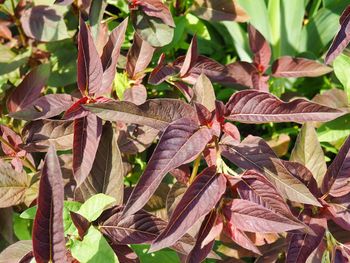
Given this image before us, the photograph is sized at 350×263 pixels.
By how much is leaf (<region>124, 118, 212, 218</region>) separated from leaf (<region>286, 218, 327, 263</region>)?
0.30 m

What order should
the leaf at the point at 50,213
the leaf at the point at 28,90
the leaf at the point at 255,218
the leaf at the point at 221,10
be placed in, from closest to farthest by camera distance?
1. the leaf at the point at 50,213
2. the leaf at the point at 255,218
3. the leaf at the point at 28,90
4. the leaf at the point at 221,10

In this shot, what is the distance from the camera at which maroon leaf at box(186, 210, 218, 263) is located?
2.84ft

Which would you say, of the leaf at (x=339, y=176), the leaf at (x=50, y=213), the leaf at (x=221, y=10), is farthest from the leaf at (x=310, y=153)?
the leaf at (x=50, y=213)

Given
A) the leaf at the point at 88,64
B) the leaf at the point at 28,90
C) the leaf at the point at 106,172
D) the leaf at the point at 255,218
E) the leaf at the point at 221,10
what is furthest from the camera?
the leaf at the point at 221,10

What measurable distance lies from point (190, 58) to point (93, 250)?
1.64 ft

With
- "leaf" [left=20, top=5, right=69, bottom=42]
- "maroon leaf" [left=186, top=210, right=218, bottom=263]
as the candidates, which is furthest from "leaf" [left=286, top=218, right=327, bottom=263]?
"leaf" [left=20, top=5, right=69, bottom=42]

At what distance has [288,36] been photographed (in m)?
1.55

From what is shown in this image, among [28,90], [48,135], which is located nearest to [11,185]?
[48,135]

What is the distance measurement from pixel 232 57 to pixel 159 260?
2.84 feet

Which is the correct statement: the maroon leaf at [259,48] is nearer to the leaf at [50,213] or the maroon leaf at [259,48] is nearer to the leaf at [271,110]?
the leaf at [271,110]

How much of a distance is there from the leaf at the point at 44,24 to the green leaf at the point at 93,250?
0.65m

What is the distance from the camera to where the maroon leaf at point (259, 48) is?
128 centimetres

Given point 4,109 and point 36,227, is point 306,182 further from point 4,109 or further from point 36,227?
point 4,109

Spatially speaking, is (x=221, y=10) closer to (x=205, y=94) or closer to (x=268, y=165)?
(x=205, y=94)
